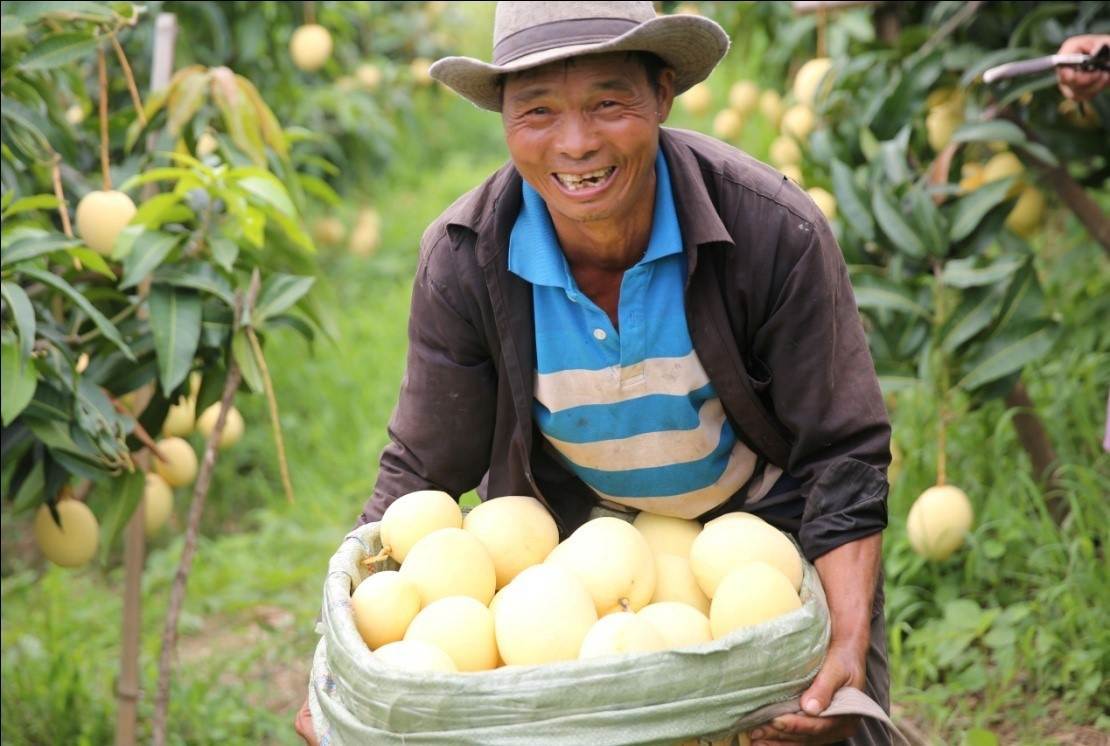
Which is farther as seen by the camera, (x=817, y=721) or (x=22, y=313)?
(x=22, y=313)

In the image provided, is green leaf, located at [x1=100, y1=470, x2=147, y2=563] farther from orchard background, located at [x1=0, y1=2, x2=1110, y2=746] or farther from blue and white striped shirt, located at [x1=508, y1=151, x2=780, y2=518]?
blue and white striped shirt, located at [x1=508, y1=151, x2=780, y2=518]

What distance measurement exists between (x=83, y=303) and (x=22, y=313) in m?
0.13

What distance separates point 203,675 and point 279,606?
387mm

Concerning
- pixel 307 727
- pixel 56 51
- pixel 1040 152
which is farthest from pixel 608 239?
pixel 1040 152

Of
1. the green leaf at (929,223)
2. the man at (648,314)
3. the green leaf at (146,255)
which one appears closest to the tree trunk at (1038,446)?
the green leaf at (929,223)

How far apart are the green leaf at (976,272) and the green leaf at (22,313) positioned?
5.94 ft

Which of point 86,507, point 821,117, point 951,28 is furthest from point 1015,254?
point 86,507

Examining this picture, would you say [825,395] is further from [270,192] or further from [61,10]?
[61,10]

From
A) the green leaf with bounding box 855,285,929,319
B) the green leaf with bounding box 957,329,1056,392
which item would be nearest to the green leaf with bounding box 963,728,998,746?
the green leaf with bounding box 957,329,1056,392

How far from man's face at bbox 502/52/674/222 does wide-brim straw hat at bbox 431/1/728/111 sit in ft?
0.09

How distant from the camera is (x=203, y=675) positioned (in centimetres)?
373

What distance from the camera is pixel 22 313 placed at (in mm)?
2447

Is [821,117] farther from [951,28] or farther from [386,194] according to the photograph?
[386,194]

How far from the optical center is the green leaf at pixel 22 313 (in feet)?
7.95
